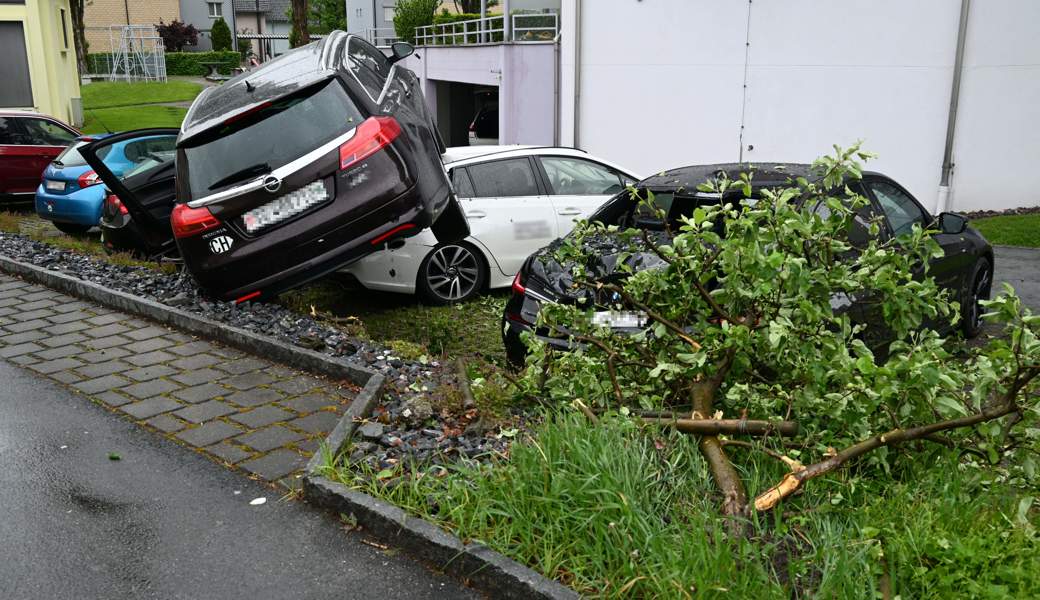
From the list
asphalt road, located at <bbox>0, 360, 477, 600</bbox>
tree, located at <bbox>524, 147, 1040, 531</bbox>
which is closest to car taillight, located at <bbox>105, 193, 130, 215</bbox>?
asphalt road, located at <bbox>0, 360, 477, 600</bbox>

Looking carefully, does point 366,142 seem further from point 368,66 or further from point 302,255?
point 368,66

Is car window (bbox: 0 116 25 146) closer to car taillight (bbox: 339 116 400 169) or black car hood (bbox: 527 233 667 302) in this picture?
car taillight (bbox: 339 116 400 169)

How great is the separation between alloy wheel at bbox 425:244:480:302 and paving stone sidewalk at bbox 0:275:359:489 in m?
2.20

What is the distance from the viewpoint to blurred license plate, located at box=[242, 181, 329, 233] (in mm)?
6965

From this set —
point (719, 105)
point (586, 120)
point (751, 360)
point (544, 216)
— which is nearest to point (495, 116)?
point (586, 120)

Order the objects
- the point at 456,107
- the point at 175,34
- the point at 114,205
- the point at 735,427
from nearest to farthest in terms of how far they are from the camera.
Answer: the point at 735,427 → the point at 114,205 → the point at 456,107 → the point at 175,34

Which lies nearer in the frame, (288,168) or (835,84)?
(288,168)

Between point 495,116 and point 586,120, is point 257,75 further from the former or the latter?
point 495,116

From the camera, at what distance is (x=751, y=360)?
459 cm

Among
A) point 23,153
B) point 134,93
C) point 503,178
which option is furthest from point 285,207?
point 134,93

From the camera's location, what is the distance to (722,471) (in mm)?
3994

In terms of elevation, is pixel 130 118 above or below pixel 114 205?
below

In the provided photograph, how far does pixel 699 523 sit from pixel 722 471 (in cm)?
50

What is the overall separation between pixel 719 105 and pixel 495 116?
28.9ft
